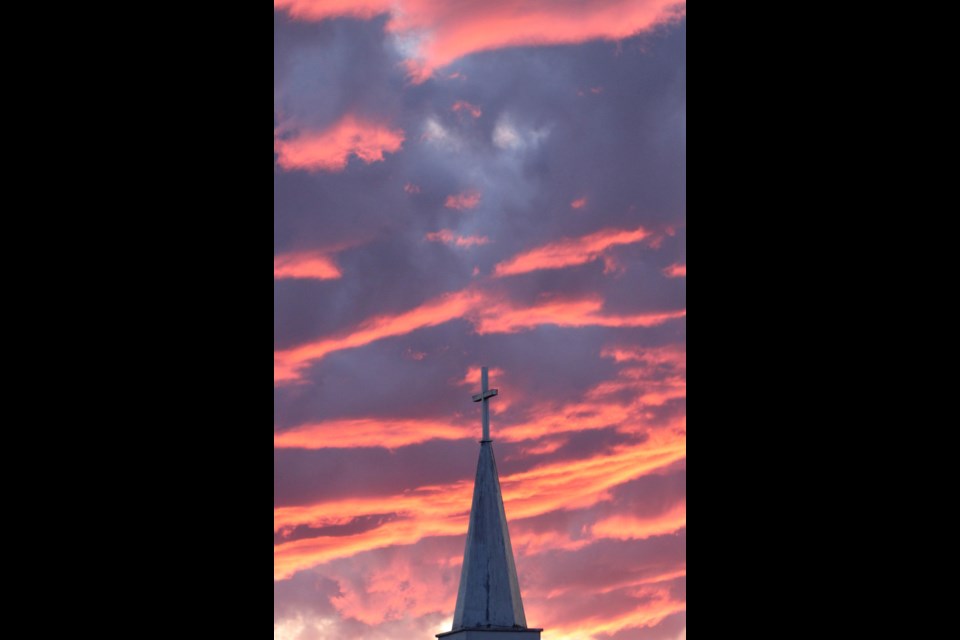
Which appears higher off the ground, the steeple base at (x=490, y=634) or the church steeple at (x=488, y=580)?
the church steeple at (x=488, y=580)

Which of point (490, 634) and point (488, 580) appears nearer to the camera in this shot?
point (490, 634)

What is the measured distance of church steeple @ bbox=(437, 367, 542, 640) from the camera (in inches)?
1970

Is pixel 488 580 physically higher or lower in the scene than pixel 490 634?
higher

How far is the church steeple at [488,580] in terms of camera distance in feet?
164

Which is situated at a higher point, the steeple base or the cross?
the cross

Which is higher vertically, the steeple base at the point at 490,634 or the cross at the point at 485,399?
the cross at the point at 485,399

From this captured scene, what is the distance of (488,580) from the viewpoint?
50.5 meters

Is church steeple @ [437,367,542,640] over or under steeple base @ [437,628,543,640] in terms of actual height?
over
